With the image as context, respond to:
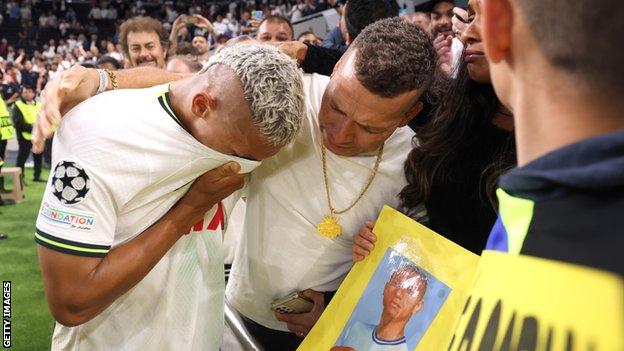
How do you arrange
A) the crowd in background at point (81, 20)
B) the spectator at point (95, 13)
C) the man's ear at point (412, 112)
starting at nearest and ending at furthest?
the man's ear at point (412, 112) < the crowd in background at point (81, 20) < the spectator at point (95, 13)

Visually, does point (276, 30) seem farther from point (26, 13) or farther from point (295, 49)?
point (26, 13)

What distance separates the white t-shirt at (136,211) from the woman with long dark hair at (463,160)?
415 mm

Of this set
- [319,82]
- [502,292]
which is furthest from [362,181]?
[502,292]

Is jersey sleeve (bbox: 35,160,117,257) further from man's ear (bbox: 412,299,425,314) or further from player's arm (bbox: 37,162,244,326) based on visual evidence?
man's ear (bbox: 412,299,425,314)

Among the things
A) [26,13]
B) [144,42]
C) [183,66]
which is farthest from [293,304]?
[26,13]

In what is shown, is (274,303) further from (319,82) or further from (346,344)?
(319,82)

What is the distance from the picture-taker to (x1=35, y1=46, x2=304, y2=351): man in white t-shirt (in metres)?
1.26

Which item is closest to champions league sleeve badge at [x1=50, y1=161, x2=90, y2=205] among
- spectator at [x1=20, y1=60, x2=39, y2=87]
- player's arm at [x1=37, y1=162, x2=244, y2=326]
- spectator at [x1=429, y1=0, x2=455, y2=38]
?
player's arm at [x1=37, y1=162, x2=244, y2=326]

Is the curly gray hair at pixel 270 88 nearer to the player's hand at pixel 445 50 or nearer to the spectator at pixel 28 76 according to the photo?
the player's hand at pixel 445 50

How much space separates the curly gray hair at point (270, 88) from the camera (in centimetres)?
132

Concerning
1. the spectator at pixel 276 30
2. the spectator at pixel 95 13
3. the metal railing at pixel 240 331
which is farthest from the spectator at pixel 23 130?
the spectator at pixel 95 13

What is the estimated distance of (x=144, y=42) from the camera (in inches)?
171

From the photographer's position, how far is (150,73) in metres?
1.76

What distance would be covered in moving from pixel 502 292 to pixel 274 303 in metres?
1.05
